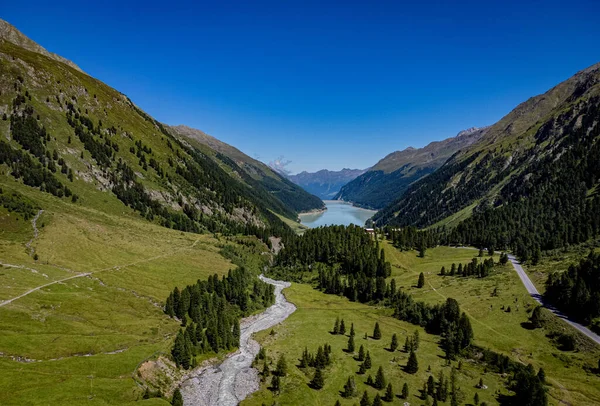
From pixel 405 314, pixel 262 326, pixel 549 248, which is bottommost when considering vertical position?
pixel 262 326

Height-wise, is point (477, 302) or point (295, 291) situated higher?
point (477, 302)

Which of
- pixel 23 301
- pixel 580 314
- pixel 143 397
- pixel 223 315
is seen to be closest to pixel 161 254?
pixel 223 315

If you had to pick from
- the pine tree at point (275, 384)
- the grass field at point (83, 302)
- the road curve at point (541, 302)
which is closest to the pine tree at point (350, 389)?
the pine tree at point (275, 384)

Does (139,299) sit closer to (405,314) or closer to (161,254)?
(161,254)

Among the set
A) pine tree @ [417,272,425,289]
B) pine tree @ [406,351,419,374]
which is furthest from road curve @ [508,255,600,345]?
pine tree @ [406,351,419,374]

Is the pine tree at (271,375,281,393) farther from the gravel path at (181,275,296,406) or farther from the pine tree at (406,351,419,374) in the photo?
the pine tree at (406,351,419,374)
